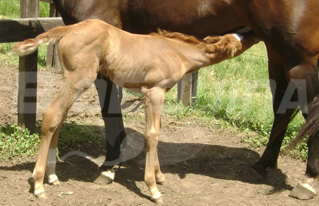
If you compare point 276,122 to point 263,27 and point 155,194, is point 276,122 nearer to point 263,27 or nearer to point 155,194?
point 263,27

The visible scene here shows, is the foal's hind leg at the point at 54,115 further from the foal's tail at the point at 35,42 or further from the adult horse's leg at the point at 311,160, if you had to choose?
the adult horse's leg at the point at 311,160

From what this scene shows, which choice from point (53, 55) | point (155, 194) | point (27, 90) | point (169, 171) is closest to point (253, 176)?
point (169, 171)

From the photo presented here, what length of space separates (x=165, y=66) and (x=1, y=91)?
118 inches

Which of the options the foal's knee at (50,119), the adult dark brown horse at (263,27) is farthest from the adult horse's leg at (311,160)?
the foal's knee at (50,119)

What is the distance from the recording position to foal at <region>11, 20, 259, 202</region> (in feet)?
10.3

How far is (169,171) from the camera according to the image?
399 centimetres

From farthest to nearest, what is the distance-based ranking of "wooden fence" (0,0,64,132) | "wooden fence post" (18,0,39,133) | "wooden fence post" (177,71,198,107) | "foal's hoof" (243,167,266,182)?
"wooden fence post" (177,71,198,107) < "wooden fence post" (18,0,39,133) < "wooden fence" (0,0,64,132) < "foal's hoof" (243,167,266,182)

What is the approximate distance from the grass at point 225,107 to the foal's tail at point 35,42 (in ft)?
3.97

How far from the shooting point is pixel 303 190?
354 cm

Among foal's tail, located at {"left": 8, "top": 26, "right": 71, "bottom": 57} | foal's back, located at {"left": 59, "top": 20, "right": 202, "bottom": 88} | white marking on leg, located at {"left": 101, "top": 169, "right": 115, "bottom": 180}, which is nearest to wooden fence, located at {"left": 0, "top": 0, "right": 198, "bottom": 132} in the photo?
foal's tail, located at {"left": 8, "top": 26, "right": 71, "bottom": 57}

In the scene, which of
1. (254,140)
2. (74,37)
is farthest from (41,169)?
(254,140)

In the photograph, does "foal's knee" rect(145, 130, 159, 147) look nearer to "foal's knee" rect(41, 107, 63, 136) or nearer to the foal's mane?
"foal's knee" rect(41, 107, 63, 136)

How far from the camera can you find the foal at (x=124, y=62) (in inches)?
123

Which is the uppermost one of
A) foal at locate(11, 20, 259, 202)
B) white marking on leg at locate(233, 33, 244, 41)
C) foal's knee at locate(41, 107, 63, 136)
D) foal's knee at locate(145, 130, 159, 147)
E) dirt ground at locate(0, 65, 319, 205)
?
white marking on leg at locate(233, 33, 244, 41)
